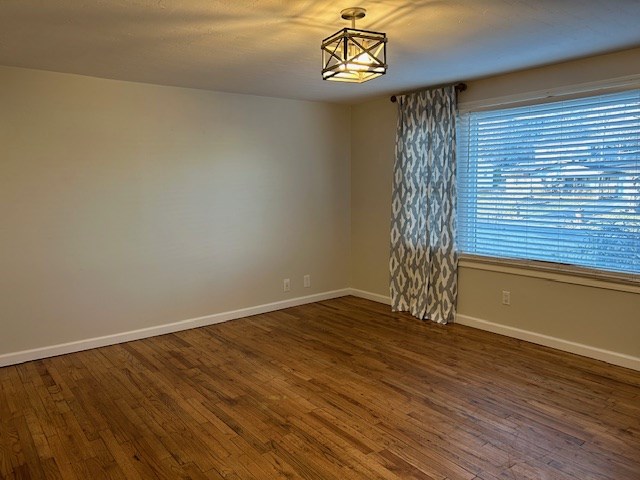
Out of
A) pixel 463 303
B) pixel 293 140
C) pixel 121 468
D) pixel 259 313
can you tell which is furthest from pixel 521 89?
pixel 121 468

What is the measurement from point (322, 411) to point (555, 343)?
222 centimetres

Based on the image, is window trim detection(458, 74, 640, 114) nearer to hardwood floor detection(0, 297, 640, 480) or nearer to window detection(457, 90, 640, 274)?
window detection(457, 90, 640, 274)

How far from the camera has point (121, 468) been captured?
234 cm

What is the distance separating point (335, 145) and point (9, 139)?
130 inches

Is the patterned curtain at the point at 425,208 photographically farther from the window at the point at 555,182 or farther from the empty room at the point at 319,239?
the window at the point at 555,182

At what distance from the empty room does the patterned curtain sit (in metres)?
0.02

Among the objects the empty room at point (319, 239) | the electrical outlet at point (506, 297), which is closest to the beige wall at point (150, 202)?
the empty room at point (319, 239)

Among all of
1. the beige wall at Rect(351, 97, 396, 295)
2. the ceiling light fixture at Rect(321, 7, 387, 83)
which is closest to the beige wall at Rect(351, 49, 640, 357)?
the beige wall at Rect(351, 97, 396, 295)

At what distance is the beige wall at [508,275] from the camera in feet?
11.6

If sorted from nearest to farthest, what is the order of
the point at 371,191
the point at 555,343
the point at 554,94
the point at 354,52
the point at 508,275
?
the point at 354,52 < the point at 554,94 < the point at 555,343 < the point at 508,275 < the point at 371,191

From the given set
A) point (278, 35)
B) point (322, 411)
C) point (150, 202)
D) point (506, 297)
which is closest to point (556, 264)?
point (506, 297)

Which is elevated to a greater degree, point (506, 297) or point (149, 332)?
point (506, 297)

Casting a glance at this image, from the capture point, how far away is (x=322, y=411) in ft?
9.53

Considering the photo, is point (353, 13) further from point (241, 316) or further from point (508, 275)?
point (241, 316)
